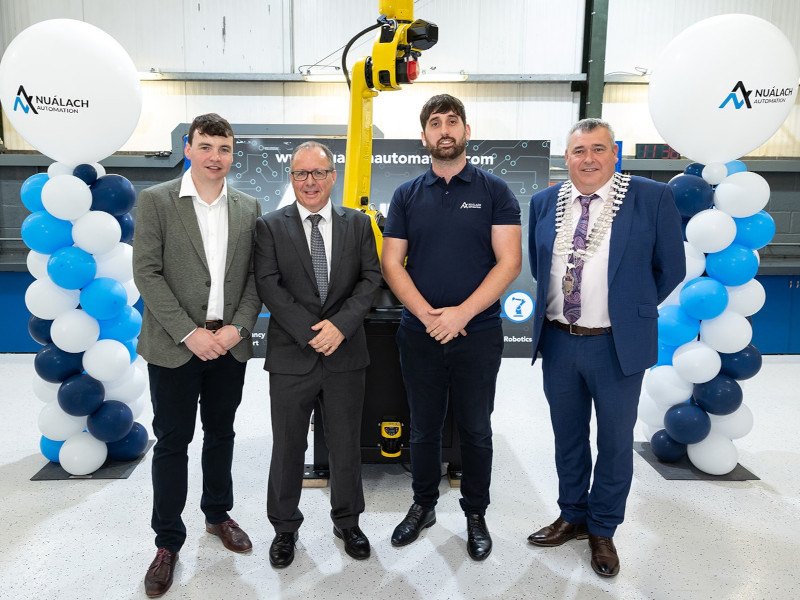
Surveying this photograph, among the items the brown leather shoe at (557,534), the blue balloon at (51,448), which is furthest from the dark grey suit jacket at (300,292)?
the blue balloon at (51,448)

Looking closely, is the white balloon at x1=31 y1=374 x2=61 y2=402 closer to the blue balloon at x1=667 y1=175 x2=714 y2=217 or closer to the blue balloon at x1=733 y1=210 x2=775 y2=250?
the blue balloon at x1=667 y1=175 x2=714 y2=217

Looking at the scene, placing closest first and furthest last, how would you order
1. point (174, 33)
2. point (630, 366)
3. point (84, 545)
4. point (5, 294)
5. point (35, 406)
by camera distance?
point (630, 366)
point (84, 545)
point (35, 406)
point (5, 294)
point (174, 33)

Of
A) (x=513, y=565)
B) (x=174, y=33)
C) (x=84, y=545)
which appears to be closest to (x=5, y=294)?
(x=174, y=33)

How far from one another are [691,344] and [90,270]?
328cm

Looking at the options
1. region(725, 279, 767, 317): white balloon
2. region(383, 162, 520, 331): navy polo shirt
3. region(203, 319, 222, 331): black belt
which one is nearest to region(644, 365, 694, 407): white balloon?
region(725, 279, 767, 317): white balloon

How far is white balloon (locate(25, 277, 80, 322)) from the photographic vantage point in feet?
10.5

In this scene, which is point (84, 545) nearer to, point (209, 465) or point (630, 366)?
point (209, 465)

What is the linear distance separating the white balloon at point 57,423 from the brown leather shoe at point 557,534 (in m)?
2.50

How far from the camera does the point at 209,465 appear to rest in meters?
2.61

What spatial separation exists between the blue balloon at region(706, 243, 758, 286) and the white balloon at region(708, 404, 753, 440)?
73 cm

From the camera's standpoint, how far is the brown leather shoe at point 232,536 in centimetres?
264

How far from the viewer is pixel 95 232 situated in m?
3.17

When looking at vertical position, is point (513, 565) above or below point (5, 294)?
below

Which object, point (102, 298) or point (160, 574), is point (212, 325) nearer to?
point (160, 574)
